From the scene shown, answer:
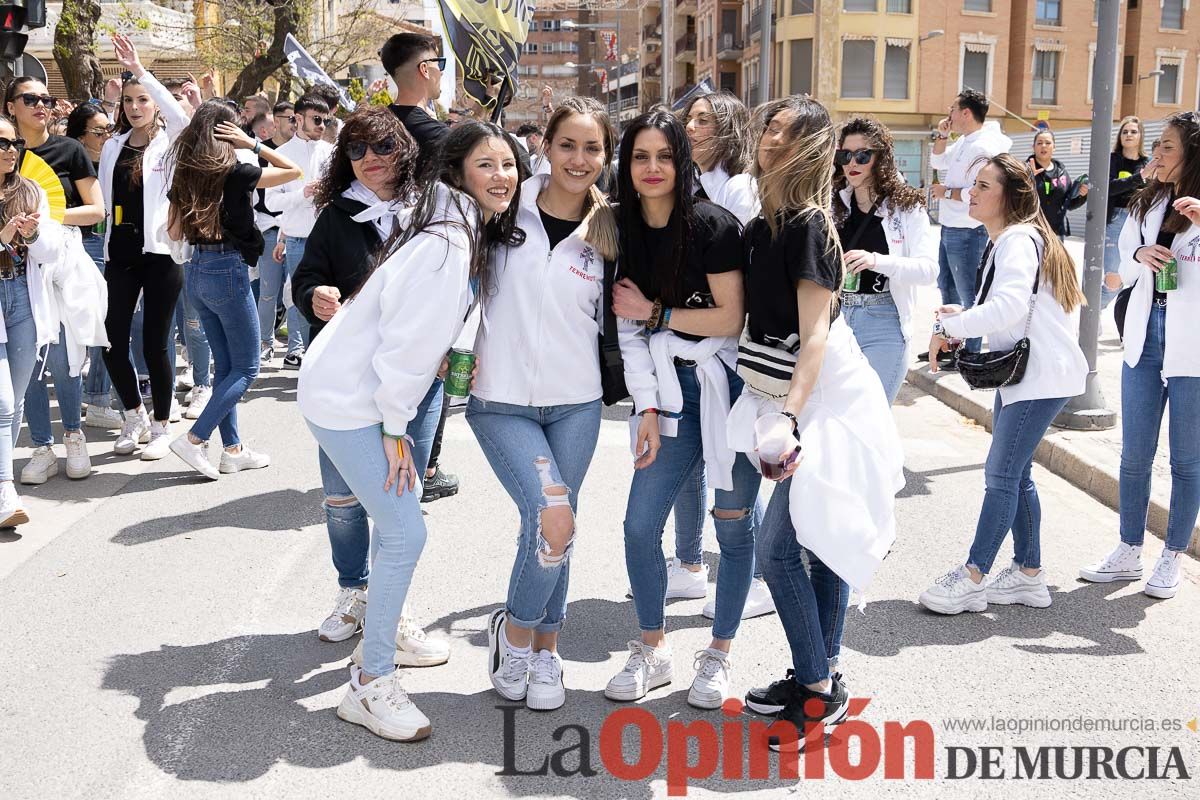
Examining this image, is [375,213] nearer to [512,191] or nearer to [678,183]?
[512,191]

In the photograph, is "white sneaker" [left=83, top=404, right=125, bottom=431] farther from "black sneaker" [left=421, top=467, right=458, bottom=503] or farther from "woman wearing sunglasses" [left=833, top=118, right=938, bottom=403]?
"woman wearing sunglasses" [left=833, top=118, right=938, bottom=403]

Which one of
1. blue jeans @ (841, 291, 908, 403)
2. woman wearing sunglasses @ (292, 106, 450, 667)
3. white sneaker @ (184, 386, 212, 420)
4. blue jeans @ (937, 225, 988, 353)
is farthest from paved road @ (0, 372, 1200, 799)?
blue jeans @ (937, 225, 988, 353)

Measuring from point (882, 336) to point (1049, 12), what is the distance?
51.0 metres

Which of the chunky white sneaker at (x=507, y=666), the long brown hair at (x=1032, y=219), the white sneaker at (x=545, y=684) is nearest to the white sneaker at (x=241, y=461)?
the chunky white sneaker at (x=507, y=666)

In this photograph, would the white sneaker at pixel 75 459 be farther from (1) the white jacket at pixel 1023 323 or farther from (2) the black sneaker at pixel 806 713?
(1) the white jacket at pixel 1023 323

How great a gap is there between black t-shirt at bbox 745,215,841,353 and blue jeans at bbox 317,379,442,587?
1.32 meters

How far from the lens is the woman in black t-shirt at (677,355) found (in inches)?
143

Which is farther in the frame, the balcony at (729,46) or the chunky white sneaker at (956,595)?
the balcony at (729,46)

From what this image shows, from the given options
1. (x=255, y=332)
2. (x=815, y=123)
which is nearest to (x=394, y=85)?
(x=255, y=332)

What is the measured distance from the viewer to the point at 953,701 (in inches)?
153

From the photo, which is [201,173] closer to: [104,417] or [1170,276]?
[104,417]

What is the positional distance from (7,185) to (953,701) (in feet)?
16.8

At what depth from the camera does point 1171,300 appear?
4.80 metres

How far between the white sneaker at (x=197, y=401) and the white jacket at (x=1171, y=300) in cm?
595
